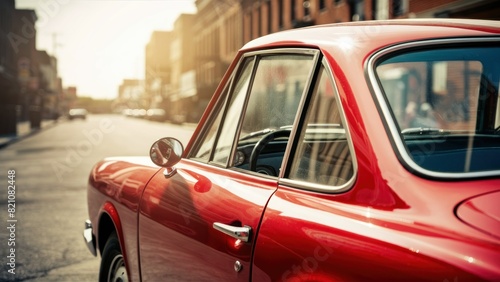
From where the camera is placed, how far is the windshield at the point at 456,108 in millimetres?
1924

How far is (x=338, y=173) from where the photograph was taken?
207 centimetres

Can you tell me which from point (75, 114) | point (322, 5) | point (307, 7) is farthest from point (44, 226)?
point (75, 114)

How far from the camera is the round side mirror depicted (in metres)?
3.13

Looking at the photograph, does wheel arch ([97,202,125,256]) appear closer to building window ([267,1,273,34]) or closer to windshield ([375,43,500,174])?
windshield ([375,43,500,174])

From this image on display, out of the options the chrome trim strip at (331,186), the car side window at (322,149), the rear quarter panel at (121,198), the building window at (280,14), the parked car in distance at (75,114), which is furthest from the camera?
the parked car in distance at (75,114)

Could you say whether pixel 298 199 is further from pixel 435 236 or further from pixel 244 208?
pixel 435 236

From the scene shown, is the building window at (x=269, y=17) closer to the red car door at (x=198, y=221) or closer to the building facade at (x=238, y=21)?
the building facade at (x=238, y=21)

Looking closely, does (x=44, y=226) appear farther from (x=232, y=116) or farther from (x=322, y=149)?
(x=322, y=149)

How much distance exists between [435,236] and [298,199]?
0.59 metres

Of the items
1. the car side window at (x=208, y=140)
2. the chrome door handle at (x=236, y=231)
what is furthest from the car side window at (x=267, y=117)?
the chrome door handle at (x=236, y=231)

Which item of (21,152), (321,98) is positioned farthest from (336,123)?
(21,152)

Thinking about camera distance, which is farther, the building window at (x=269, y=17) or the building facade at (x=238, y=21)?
the building window at (x=269, y=17)

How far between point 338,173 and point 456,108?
1098 mm

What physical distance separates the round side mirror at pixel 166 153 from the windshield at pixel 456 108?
3.55 feet
